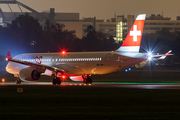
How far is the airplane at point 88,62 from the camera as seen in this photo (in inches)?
1421

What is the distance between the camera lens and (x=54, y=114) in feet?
55.3

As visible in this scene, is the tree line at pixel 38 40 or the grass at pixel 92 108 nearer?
the grass at pixel 92 108

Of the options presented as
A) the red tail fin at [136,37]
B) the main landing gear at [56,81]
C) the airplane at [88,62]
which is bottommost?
the main landing gear at [56,81]

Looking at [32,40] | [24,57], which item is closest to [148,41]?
[32,40]

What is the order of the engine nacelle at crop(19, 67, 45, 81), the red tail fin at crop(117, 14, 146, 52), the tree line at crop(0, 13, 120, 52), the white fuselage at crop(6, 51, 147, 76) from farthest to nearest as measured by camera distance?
the tree line at crop(0, 13, 120, 52)
the engine nacelle at crop(19, 67, 45, 81)
the red tail fin at crop(117, 14, 146, 52)
the white fuselage at crop(6, 51, 147, 76)

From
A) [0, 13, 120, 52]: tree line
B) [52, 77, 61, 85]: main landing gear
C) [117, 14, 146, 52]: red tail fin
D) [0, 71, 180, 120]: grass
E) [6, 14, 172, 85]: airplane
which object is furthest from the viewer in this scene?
[0, 13, 120, 52]: tree line

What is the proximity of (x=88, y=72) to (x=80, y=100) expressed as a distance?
1589cm

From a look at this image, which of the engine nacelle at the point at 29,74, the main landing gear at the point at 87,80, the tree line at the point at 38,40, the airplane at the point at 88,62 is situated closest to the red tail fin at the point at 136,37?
the airplane at the point at 88,62

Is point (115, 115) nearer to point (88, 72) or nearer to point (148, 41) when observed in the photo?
point (88, 72)

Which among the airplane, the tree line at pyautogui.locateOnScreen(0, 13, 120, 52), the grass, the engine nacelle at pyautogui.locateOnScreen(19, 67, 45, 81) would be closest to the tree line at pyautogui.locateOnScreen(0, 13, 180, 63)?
the tree line at pyautogui.locateOnScreen(0, 13, 120, 52)

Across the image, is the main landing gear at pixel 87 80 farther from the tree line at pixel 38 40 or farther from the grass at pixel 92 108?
the tree line at pixel 38 40

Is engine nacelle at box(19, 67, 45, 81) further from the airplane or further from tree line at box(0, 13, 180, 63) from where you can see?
tree line at box(0, 13, 180, 63)

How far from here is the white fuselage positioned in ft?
118

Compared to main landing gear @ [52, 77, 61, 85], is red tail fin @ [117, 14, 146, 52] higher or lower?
higher
